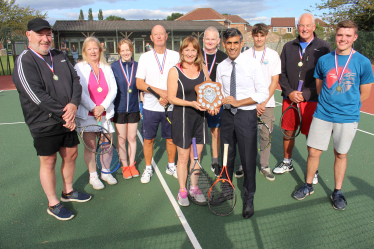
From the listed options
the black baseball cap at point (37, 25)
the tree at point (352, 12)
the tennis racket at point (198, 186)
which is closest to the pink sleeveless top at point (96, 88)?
the black baseball cap at point (37, 25)

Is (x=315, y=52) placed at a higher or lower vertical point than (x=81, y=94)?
higher

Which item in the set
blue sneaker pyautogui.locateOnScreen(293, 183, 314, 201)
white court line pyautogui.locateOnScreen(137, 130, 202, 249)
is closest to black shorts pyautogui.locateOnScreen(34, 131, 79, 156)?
white court line pyautogui.locateOnScreen(137, 130, 202, 249)

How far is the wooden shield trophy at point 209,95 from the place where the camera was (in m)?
3.12

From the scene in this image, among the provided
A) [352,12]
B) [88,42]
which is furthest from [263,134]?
[352,12]

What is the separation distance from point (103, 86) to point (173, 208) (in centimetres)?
203

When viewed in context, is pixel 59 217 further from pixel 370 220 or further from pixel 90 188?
pixel 370 220

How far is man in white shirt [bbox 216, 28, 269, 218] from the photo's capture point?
3209 mm

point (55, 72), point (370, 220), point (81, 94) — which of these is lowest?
point (370, 220)

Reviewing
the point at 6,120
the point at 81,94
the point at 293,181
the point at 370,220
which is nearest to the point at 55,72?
the point at 81,94

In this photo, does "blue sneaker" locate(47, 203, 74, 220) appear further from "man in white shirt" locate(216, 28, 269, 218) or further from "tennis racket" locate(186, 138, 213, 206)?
"man in white shirt" locate(216, 28, 269, 218)

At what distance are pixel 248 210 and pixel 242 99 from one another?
4.65 ft

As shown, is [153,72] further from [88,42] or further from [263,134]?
[263,134]

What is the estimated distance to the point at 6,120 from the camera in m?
8.36

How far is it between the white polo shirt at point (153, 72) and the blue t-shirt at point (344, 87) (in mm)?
2208
